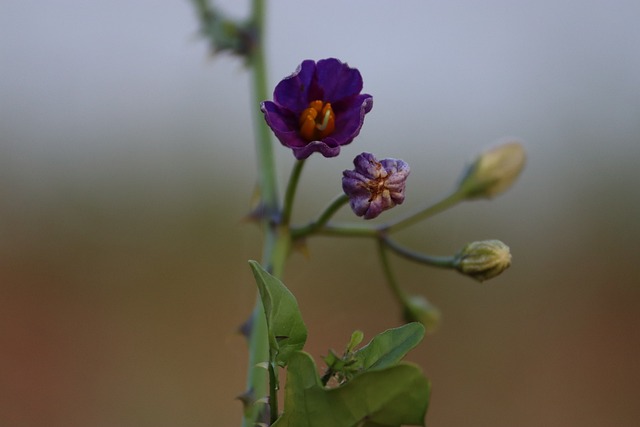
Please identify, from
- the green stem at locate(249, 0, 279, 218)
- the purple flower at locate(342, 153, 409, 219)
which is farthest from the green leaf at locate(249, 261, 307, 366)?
the green stem at locate(249, 0, 279, 218)

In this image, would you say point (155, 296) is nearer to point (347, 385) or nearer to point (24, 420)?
point (24, 420)

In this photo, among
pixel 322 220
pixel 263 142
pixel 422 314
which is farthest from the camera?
pixel 422 314

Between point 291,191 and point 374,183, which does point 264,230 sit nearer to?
point 291,191

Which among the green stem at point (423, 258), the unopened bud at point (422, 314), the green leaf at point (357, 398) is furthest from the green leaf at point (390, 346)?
the unopened bud at point (422, 314)

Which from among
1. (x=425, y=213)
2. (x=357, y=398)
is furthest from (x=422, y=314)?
(x=357, y=398)

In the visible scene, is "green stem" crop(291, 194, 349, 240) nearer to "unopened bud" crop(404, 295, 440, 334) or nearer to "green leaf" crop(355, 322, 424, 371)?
"green leaf" crop(355, 322, 424, 371)

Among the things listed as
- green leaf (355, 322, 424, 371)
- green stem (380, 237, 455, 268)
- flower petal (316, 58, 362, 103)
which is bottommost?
green leaf (355, 322, 424, 371)
